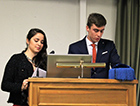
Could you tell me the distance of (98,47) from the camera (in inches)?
112

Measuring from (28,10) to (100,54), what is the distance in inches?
80.1

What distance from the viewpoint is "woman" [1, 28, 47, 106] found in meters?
2.41

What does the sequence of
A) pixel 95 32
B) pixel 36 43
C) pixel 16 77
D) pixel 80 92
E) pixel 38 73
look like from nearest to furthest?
pixel 80 92, pixel 38 73, pixel 16 77, pixel 36 43, pixel 95 32

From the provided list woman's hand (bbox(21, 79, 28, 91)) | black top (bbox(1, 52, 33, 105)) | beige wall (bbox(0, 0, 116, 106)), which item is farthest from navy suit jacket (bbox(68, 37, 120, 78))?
beige wall (bbox(0, 0, 116, 106))

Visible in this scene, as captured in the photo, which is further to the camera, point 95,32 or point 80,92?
point 95,32

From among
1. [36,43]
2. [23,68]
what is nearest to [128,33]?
[36,43]

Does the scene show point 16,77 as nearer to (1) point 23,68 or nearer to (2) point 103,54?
(1) point 23,68

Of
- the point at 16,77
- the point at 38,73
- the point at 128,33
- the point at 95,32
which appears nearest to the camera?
the point at 38,73

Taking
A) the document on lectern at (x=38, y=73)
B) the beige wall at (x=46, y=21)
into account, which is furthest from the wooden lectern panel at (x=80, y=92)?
the beige wall at (x=46, y=21)

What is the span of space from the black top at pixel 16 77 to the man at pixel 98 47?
0.57 m

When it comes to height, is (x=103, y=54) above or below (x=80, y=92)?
above

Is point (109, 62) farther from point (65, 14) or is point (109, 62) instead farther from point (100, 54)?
point (65, 14)

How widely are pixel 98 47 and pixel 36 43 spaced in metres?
0.66

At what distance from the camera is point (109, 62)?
2.83 meters
